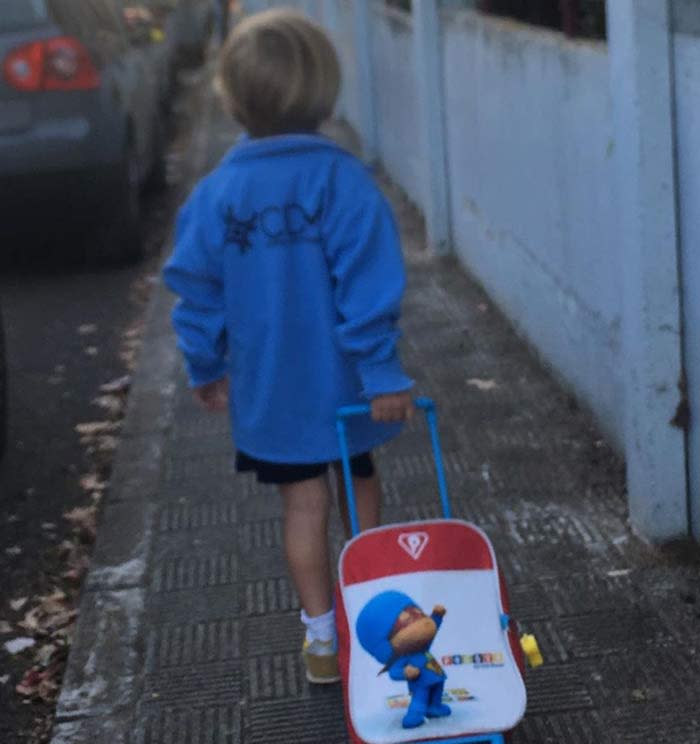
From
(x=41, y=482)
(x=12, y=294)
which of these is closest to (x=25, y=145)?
(x=12, y=294)

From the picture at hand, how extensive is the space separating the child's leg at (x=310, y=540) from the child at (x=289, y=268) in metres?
0.09

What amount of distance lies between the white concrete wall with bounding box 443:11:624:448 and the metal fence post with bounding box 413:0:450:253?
31 centimetres

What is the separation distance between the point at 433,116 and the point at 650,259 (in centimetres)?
497

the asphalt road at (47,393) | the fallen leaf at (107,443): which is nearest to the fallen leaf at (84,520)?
the asphalt road at (47,393)

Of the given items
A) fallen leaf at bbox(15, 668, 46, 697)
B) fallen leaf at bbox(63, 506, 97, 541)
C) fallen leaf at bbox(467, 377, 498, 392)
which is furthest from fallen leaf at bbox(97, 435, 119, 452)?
fallen leaf at bbox(15, 668, 46, 697)

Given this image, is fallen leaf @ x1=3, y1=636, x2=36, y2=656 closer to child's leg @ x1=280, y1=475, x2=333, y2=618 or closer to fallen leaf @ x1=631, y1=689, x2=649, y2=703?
child's leg @ x1=280, y1=475, x2=333, y2=618

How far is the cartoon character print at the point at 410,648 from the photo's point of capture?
3367 mm

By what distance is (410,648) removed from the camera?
11.1 ft

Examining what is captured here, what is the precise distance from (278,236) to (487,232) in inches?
177

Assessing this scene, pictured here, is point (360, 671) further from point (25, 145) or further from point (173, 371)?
point (25, 145)

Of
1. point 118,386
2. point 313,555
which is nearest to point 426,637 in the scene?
point 313,555

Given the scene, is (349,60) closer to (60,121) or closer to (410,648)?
(60,121)

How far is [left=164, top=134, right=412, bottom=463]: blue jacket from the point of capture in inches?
149

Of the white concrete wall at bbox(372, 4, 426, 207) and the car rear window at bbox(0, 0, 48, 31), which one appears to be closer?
the car rear window at bbox(0, 0, 48, 31)
